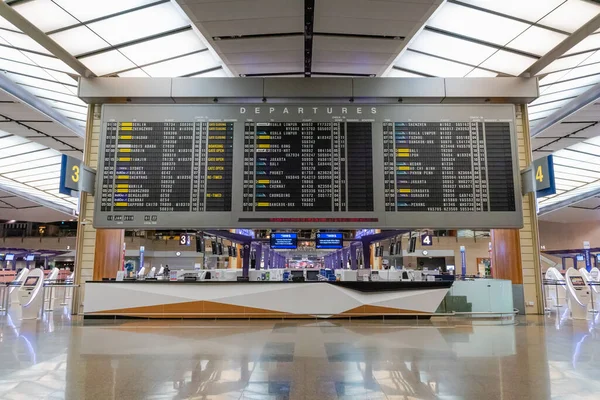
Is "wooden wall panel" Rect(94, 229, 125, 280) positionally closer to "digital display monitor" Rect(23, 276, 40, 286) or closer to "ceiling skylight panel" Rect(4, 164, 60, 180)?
"digital display monitor" Rect(23, 276, 40, 286)

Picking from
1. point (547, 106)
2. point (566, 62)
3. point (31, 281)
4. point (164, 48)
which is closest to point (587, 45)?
point (566, 62)

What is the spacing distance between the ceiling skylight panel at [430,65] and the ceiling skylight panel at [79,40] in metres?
6.33

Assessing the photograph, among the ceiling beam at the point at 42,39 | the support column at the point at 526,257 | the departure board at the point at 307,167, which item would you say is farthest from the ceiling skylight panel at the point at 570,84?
the ceiling beam at the point at 42,39

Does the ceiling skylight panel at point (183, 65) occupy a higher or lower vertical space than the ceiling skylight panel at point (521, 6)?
higher

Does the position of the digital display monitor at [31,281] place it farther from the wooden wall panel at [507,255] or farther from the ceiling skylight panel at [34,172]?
the wooden wall panel at [507,255]

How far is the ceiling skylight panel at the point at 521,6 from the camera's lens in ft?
22.7

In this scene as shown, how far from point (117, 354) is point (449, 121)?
7.07 meters

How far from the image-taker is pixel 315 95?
9180 mm

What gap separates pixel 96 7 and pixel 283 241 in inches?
353

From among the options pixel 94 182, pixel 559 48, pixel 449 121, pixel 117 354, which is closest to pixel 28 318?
pixel 94 182

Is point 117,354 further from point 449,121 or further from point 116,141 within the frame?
point 449,121

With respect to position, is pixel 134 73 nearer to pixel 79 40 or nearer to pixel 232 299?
pixel 79 40

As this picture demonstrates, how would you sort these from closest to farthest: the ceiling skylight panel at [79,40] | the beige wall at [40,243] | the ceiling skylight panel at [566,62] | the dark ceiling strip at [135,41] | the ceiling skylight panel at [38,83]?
the ceiling skylight panel at [79,40] → the dark ceiling strip at [135,41] → the ceiling skylight panel at [566,62] → the ceiling skylight panel at [38,83] → the beige wall at [40,243]

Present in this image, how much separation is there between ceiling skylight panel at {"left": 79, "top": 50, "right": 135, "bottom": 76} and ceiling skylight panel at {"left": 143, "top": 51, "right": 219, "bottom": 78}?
21.6 inches
